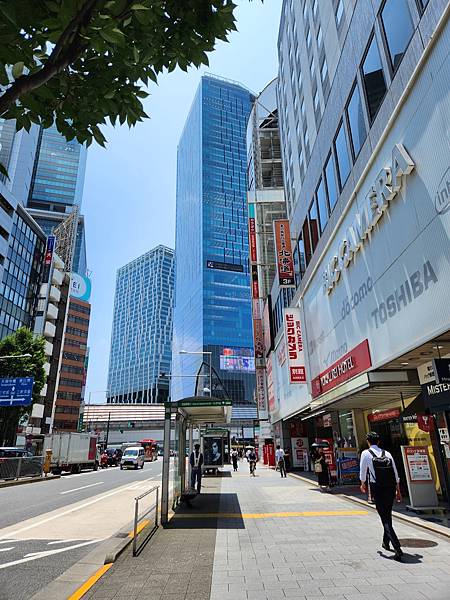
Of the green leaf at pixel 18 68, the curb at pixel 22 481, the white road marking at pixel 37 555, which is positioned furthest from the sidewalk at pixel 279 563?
the curb at pixel 22 481

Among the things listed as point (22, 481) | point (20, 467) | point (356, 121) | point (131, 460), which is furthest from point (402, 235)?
point (131, 460)

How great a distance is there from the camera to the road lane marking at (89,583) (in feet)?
16.2

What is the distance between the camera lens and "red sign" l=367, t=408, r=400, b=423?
14.5 meters

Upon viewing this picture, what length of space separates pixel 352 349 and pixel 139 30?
11.7m

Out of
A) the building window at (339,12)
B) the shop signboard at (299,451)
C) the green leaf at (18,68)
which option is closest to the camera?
the green leaf at (18,68)

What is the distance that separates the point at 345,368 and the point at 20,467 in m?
22.8

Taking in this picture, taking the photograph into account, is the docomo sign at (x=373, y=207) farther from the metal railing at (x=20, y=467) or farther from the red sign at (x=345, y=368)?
the metal railing at (x=20, y=467)

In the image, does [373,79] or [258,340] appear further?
[258,340]

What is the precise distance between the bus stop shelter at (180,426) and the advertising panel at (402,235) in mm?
4844

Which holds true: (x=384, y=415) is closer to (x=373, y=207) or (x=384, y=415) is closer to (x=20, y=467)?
(x=373, y=207)

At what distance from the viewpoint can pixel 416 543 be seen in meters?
6.97

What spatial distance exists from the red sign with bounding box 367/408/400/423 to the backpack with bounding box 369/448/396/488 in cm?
841

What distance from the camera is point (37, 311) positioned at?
193ft

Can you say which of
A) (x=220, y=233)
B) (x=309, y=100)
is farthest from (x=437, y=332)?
(x=220, y=233)
